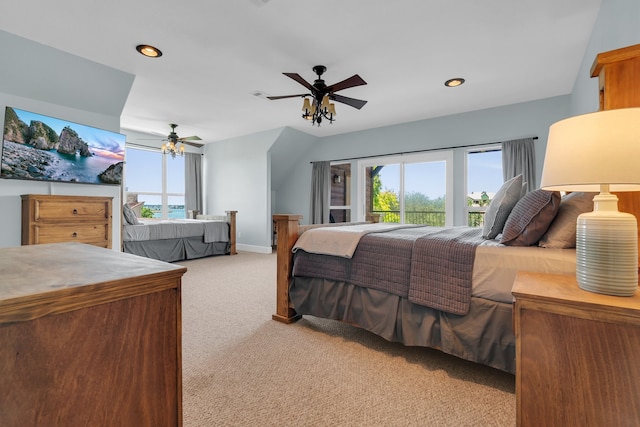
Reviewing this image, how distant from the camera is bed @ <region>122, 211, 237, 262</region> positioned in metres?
4.61

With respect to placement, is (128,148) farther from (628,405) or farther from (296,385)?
(628,405)

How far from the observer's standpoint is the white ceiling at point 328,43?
7.55 ft

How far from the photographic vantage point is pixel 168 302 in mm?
769

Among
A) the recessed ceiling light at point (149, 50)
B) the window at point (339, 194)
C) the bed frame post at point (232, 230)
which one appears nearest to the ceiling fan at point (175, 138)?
the bed frame post at point (232, 230)

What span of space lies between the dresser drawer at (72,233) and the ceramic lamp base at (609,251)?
160 inches

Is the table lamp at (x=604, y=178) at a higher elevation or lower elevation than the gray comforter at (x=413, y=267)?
higher

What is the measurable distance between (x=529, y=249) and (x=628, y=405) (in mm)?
841

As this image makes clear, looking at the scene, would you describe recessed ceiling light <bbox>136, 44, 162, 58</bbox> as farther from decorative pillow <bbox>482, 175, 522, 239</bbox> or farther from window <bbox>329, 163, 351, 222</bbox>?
window <bbox>329, 163, 351, 222</bbox>

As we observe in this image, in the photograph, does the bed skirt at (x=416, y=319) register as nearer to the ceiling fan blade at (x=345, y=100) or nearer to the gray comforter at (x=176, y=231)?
the ceiling fan blade at (x=345, y=100)

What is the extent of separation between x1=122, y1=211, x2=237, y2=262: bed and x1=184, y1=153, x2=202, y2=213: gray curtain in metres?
0.97

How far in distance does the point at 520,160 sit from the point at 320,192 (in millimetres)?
3531

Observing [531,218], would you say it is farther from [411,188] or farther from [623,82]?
[411,188]

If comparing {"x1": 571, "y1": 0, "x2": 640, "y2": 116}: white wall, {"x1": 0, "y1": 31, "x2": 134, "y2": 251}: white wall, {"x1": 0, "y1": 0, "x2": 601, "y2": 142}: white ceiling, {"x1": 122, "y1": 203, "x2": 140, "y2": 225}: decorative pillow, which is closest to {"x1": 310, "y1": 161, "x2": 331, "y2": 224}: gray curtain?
{"x1": 0, "y1": 0, "x2": 601, "y2": 142}: white ceiling

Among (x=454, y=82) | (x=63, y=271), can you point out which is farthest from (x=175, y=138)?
(x=63, y=271)
